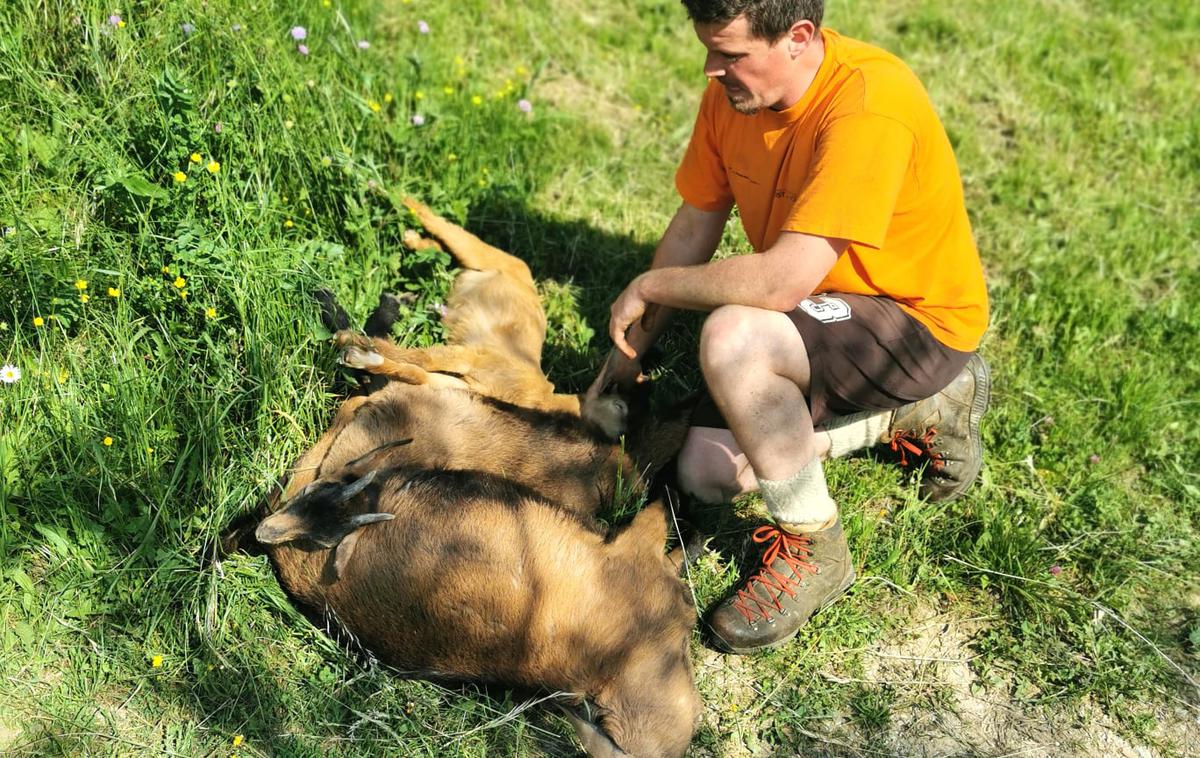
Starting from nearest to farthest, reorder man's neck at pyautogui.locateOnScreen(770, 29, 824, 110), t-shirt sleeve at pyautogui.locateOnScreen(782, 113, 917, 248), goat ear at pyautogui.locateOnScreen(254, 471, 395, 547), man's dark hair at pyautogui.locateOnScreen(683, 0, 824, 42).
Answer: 1. man's dark hair at pyautogui.locateOnScreen(683, 0, 824, 42)
2. t-shirt sleeve at pyautogui.locateOnScreen(782, 113, 917, 248)
3. man's neck at pyautogui.locateOnScreen(770, 29, 824, 110)
4. goat ear at pyautogui.locateOnScreen(254, 471, 395, 547)

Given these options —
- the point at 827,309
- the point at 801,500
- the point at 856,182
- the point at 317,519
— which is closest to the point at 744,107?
the point at 856,182

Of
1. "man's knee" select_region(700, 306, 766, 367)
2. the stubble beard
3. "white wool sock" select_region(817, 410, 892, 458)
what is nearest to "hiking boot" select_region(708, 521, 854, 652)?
"white wool sock" select_region(817, 410, 892, 458)

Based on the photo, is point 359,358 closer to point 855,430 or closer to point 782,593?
point 782,593

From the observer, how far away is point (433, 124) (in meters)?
5.07

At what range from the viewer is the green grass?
139 inches

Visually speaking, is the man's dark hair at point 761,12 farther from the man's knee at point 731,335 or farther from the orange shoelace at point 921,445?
the orange shoelace at point 921,445

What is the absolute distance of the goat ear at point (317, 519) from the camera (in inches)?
141

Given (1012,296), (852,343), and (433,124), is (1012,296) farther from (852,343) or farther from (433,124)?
(433,124)

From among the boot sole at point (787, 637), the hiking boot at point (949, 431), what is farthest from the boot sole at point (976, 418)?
the boot sole at point (787, 637)

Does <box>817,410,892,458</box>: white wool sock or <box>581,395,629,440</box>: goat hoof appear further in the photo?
<box>581,395,629,440</box>: goat hoof

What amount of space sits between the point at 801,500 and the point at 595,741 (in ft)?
3.67

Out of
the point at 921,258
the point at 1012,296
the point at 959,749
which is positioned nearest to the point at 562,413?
the point at 921,258

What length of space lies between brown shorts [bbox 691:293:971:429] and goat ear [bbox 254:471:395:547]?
5.47 ft

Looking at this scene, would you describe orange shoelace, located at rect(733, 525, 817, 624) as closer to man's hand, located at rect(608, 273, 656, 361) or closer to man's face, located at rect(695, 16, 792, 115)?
man's hand, located at rect(608, 273, 656, 361)
